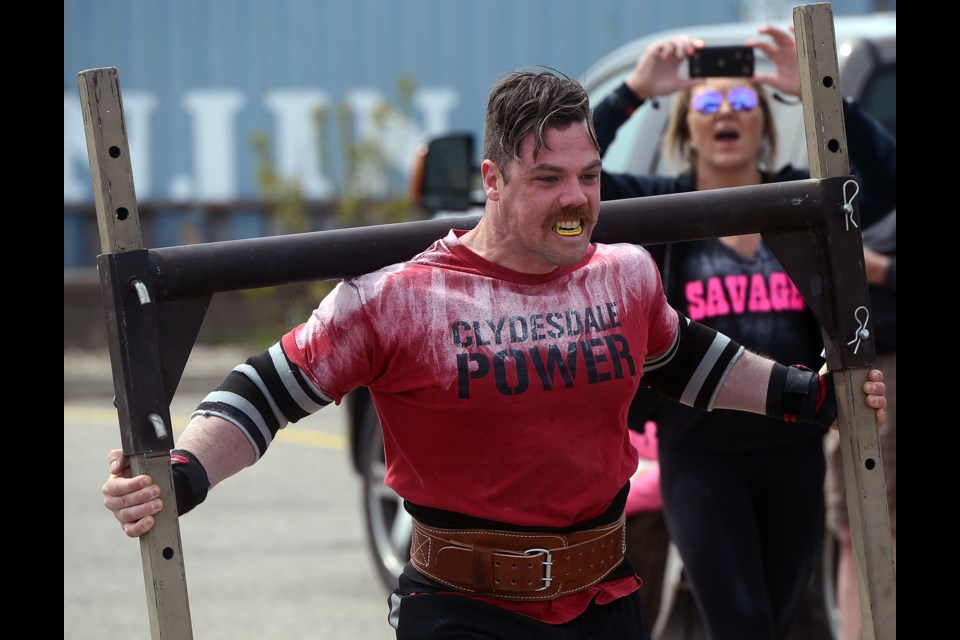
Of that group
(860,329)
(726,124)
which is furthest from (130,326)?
(726,124)

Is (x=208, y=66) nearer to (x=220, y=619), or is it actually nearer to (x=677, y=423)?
(x=220, y=619)

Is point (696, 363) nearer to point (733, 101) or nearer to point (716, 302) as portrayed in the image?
point (716, 302)

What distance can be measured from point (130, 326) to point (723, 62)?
7.27 feet

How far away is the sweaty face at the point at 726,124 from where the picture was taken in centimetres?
420

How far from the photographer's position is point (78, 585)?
6.58m

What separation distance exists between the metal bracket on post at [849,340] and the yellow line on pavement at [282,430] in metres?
6.68

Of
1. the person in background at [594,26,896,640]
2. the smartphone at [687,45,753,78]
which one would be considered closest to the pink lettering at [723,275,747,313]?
the person in background at [594,26,896,640]

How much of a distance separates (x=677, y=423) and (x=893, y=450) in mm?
1134

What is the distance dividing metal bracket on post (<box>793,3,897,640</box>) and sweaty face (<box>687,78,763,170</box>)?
37.2 inches

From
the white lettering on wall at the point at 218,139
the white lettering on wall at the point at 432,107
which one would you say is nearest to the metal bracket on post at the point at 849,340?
the white lettering on wall at the point at 218,139

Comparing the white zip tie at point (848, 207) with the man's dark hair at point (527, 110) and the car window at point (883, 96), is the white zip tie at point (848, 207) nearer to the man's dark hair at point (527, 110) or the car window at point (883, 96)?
the man's dark hair at point (527, 110)

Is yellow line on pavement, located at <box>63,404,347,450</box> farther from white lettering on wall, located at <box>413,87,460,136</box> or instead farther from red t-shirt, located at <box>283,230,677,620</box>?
red t-shirt, located at <box>283,230,677,620</box>

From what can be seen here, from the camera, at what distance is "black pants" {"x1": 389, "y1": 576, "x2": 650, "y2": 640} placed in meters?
2.91
